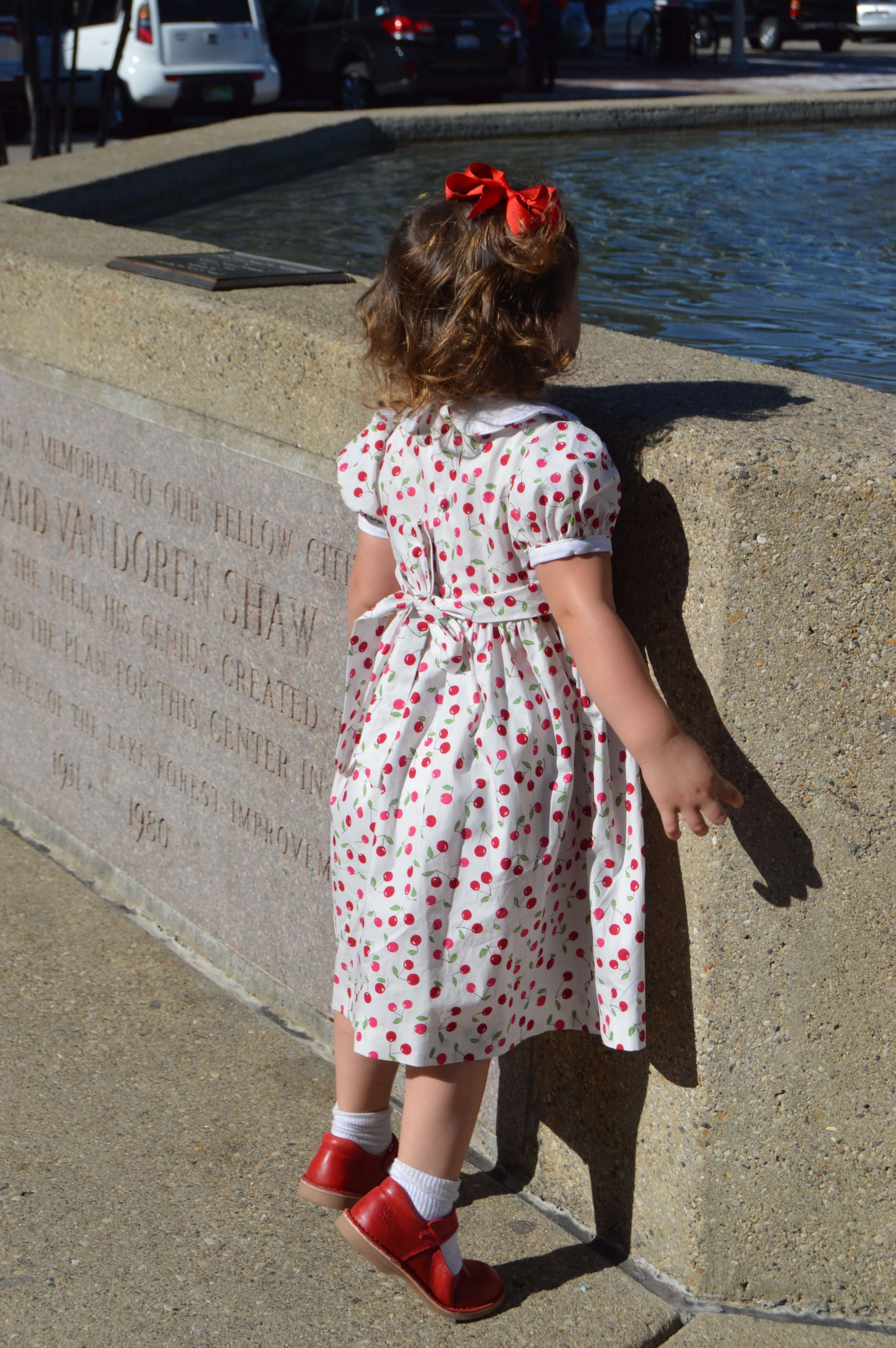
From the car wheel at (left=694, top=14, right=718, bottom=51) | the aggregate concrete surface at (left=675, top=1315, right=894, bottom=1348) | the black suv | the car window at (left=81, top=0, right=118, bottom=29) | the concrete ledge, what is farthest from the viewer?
the car wheel at (left=694, top=14, right=718, bottom=51)

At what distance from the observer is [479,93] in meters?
13.9

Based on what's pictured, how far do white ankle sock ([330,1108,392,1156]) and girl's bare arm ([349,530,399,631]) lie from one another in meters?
0.80

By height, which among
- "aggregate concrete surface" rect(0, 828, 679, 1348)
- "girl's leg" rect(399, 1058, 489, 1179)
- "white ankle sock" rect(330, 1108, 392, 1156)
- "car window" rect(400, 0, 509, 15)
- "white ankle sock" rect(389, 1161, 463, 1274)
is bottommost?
"aggregate concrete surface" rect(0, 828, 679, 1348)

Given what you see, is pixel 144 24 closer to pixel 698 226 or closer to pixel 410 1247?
pixel 698 226

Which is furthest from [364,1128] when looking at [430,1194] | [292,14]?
[292,14]

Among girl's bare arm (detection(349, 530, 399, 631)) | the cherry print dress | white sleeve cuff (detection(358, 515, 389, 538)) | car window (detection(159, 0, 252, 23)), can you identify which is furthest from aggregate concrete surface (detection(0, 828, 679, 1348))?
car window (detection(159, 0, 252, 23))

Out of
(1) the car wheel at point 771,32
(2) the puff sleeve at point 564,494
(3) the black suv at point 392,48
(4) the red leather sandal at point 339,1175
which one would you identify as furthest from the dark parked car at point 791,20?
(4) the red leather sandal at point 339,1175

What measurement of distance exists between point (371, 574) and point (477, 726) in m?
0.37

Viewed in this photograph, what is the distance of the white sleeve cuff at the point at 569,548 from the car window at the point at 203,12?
17233 mm

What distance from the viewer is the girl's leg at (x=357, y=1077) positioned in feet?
7.74

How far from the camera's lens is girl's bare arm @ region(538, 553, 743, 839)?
1.92 metres

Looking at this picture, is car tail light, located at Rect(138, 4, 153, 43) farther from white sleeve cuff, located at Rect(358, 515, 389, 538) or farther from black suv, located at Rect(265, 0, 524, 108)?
white sleeve cuff, located at Rect(358, 515, 389, 538)

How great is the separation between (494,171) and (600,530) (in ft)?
1.67

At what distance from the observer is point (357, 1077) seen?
7.78 ft
